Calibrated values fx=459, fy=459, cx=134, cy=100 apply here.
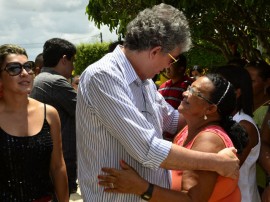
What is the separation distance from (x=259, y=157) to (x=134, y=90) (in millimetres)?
1363

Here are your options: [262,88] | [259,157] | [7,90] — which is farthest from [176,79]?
[7,90]

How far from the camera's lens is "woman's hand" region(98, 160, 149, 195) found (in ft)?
7.60

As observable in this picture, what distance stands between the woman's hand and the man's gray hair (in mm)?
621

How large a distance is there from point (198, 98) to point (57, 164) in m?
1.16

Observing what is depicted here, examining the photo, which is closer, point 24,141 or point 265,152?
point 24,141

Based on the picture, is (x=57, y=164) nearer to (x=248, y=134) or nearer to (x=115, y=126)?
(x=115, y=126)

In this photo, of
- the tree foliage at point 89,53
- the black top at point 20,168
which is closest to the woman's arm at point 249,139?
the black top at point 20,168

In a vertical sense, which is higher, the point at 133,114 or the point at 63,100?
the point at 133,114

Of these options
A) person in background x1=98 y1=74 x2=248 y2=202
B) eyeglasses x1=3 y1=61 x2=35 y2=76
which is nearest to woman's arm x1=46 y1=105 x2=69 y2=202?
eyeglasses x1=3 y1=61 x2=35 y2=76

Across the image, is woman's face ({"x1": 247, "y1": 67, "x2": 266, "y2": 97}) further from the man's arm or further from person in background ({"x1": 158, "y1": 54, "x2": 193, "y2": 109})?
the man's arm

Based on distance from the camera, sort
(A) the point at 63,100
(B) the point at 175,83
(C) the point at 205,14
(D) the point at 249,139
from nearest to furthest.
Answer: (D) the point at 249,139 → (A) the point at 63,100 → (B) the point at 175,83 → (C) the point at 205,14

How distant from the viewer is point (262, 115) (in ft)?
13.7

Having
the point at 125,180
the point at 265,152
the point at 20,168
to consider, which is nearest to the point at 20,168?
the point at 20,168

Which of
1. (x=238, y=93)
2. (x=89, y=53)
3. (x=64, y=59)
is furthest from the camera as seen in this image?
(x=89, y=53)
